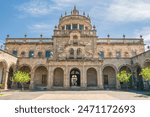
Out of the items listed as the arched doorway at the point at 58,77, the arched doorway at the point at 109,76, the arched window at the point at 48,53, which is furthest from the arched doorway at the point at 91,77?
the arched window at the point at 48,53

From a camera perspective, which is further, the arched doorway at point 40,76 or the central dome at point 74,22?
the central dome at point 74,22

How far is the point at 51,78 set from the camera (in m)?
29.7

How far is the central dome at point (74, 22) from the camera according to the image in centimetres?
4050

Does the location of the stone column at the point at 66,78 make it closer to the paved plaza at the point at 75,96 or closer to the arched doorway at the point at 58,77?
the arched doorway at the point at 58,77

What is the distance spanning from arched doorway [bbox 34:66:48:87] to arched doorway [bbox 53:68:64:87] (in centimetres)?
300

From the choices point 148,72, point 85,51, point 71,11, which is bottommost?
point 148,72

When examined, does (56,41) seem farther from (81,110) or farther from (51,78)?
(81,110)

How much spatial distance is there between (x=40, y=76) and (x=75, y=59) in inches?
365

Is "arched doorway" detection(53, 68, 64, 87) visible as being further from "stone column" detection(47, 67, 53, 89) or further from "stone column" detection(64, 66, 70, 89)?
"stone column" detection(64, 66, 70, 89)

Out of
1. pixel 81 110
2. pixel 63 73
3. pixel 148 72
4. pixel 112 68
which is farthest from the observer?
pixel 112 68

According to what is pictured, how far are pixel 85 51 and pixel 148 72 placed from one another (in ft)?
47.7

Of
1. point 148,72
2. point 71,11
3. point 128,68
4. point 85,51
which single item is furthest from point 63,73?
point 71,11

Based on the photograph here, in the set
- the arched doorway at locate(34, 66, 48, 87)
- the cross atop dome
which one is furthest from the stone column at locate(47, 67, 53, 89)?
the cross atop dome

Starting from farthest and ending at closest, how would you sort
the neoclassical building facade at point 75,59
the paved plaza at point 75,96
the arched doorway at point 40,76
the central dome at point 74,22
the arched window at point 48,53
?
the central dome at point 74,22 < the arched window at point 48,53 < the arched doorway at point 40,76 < the neoclassical building facade at point 75,59 < the paved plaza at point 75,96
